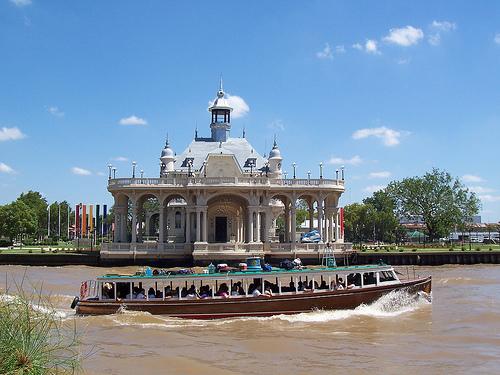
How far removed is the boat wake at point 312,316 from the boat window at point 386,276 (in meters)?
0.92

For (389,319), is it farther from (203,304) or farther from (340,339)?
(203,304)

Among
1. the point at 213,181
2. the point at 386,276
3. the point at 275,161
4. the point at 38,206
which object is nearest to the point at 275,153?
the point at 275,161

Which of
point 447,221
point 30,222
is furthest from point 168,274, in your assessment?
point 30,222

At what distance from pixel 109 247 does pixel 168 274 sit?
3627 cm

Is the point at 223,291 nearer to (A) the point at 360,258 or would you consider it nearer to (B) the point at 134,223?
(B) the point at 134,223

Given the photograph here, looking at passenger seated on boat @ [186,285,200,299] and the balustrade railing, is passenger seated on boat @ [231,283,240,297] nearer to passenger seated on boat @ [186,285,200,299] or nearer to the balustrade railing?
passenger seated on boat @ [186,285,200,299]

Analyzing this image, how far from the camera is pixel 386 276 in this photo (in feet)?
96.9

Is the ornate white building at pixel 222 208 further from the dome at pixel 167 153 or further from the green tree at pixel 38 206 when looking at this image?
the green tree at pixel 38 206

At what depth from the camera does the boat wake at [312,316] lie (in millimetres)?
25656

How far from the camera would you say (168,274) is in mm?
27766

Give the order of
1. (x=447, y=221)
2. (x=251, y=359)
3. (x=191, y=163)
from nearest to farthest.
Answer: (x=251, y=359) < (x=191, y=163) < (x=447, y=221)

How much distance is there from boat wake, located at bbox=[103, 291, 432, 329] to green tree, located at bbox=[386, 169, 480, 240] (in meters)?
73.0

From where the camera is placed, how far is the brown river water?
60.0ft

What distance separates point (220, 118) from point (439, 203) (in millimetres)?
39729
